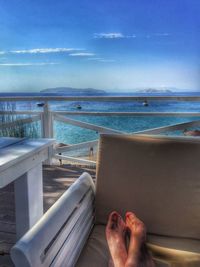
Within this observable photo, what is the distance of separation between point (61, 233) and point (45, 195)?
72.6 inches

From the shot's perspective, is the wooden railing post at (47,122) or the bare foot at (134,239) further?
the wooden railing post at (47,122)

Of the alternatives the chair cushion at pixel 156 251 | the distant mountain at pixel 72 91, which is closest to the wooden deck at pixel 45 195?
the chair cushion at pixel 156 251

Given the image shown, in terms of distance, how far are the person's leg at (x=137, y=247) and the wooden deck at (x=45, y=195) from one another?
35.5 inches

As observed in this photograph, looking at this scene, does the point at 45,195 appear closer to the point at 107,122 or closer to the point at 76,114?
the point at 76,114

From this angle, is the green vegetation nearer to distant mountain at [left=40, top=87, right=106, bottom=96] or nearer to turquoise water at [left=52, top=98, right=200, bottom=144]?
turquoise water at [left=52, top=98, right=200, bottom=144]

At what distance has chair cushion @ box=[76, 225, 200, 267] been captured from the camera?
1207mm

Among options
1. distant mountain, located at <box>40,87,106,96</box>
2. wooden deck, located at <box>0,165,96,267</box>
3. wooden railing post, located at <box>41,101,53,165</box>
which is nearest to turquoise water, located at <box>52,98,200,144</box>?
wooden railing post, located at <box>41,101,53,165</box>

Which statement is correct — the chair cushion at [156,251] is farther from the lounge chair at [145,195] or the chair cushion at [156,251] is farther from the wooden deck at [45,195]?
the wooden deck at [45,195]

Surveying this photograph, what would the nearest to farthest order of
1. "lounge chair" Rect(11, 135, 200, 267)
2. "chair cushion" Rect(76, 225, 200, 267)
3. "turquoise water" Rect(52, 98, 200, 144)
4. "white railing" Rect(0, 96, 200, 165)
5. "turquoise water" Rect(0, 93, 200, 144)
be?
"chair cushion" Rect(76, 225, 200, 267) → "lounge chair" Rect(11, 135, 200, 267) → "white railing" Rect(0, 96, 200, 165) → "turquoise water" Rect(0, 93, 200, 144) → "turquoise water" Rect(52, 98, 200, 144)

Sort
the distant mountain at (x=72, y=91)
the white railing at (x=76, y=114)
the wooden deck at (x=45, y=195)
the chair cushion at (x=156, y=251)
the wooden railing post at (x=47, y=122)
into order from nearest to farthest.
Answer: the chair cushion at (x=156, y=251)
the wooden deck at (x=45, y=195)
the white railing at (x=76, y=114)
the wooden railing post at (x=47, y=122)
the distant mountain at (x=72, y=91)

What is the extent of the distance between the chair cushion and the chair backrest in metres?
0.06

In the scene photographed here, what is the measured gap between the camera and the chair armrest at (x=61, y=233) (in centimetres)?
87

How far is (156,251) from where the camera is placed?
1286mm

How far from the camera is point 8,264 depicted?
1.73 m
